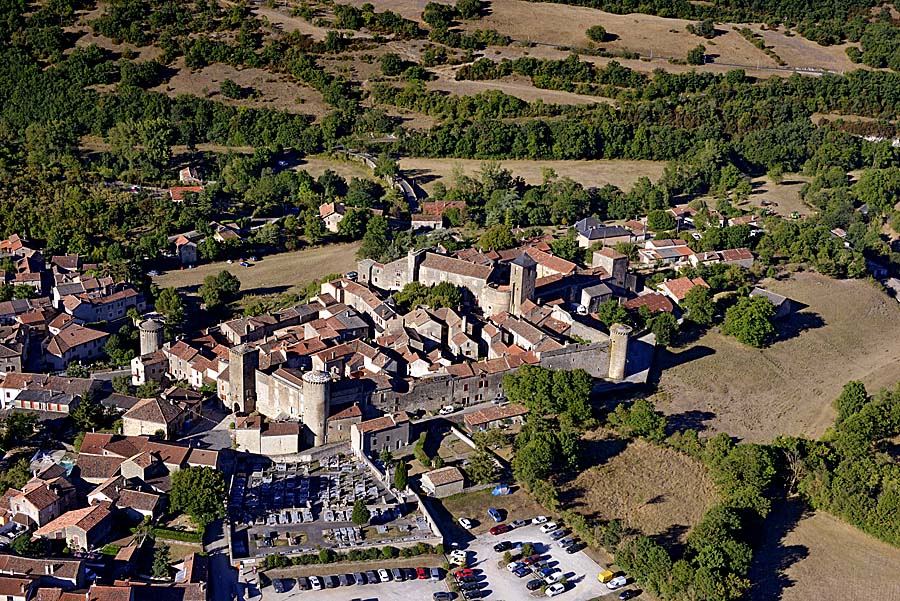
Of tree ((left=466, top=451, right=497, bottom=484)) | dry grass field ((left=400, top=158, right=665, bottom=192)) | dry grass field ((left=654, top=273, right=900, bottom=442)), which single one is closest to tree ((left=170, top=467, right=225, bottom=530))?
tree ((left=466, top=451, right=497, bottom=484))

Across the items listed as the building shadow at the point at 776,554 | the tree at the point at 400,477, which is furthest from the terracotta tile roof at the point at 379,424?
the building shadow at the point at 776,554

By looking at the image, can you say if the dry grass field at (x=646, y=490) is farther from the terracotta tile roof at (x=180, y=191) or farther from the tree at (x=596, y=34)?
the tree at (x=596, y=34)

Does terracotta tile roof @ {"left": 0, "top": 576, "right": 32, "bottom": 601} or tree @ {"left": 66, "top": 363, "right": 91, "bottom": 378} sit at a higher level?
terracotta tile roof @ {"left": 0, "top": 576, "right": 32, "bottom": 601}

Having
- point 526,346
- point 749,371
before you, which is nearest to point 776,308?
point 749,371

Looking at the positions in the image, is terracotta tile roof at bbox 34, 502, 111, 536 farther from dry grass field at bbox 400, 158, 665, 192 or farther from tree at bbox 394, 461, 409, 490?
dry grass field at bbox 400, 158, 665, 192

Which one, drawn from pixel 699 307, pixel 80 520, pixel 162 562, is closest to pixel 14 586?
pixel 80 520

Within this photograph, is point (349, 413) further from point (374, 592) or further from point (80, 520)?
point (80, 520)
